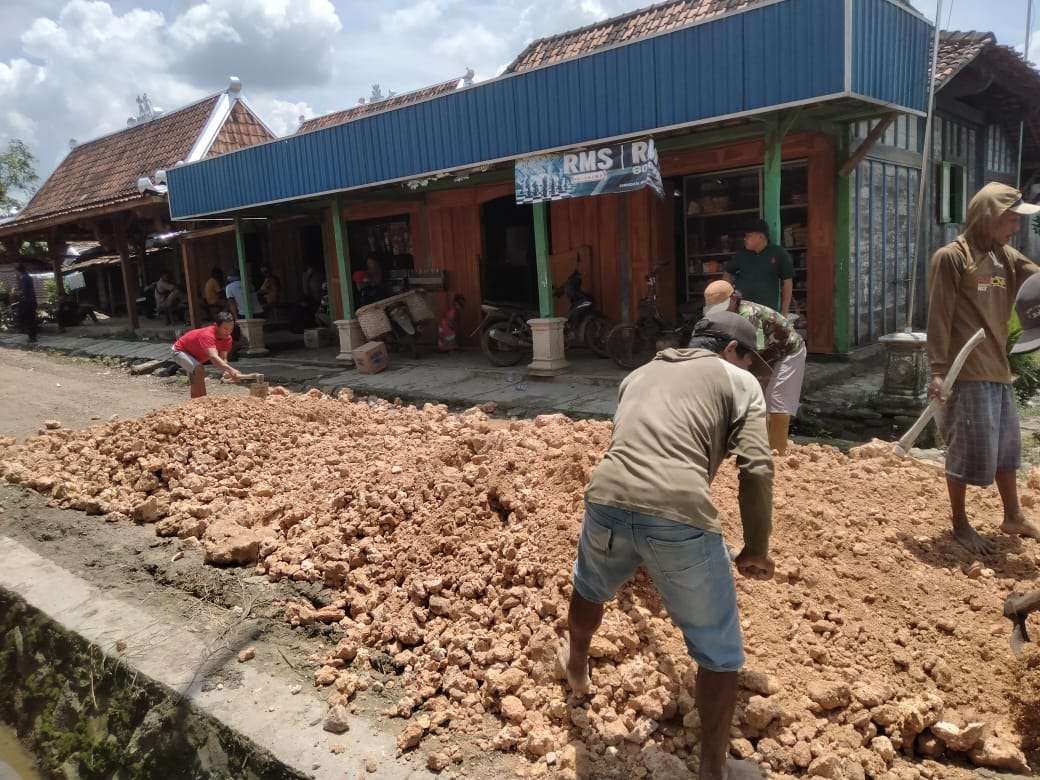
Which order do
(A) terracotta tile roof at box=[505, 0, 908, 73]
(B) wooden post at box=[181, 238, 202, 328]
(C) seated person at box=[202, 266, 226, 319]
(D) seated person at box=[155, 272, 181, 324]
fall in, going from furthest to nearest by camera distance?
(D) seated person at box=[155, 272, 181, 324] < (C) seated person at box=[202, 266, 226, 319] < (B) wooden post at box=[181, 238, 202, 328] < (A) terracotta tile roof at box=[505, 0, 908, 73]

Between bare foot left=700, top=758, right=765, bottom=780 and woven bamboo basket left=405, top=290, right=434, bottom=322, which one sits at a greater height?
woven bamboo basket left=405, top=290, right=434, bottom=322

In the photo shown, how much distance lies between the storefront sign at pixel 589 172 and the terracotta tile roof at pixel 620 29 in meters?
2.60

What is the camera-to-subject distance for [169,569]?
4.20m

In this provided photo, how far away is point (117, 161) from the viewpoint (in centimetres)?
2147

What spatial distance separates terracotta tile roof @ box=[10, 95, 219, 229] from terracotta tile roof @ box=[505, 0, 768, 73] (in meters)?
10.2

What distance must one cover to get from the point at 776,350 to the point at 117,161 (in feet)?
73.3

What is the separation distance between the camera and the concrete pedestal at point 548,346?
9133mm

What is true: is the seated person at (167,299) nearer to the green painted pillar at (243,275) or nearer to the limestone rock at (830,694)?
the green painted pillar at (243,275)

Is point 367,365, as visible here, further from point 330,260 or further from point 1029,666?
point 1029,666

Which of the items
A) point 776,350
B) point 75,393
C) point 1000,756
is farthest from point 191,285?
point 1000,756

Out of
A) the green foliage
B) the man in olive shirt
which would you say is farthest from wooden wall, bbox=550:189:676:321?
the green foliage

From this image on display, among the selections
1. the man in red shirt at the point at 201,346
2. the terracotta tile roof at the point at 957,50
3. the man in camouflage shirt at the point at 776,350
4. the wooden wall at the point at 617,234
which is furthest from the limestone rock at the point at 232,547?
the terracotta tile roof at the point at 957,50

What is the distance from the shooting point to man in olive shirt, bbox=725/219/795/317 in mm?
6707

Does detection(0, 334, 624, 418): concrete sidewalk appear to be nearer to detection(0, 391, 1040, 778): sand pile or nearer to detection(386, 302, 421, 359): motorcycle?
detection(386, 302, 421, 359): motorcycle
